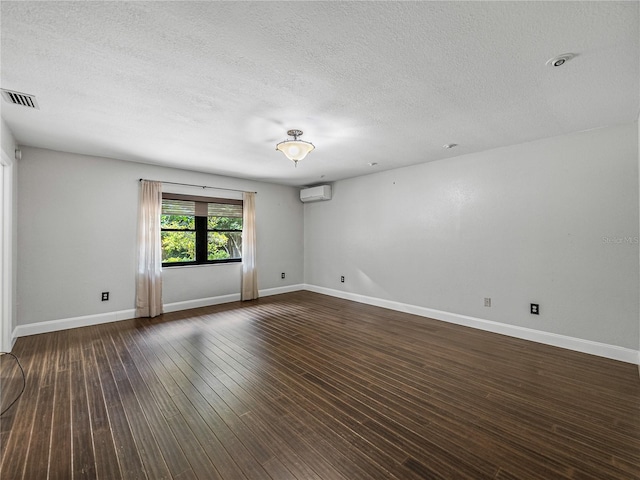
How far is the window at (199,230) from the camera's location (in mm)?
5102

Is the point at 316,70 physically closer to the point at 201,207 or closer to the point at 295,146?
the point at 295,146

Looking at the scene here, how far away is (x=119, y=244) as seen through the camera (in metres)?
4.50

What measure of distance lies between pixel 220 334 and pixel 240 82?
3.14m

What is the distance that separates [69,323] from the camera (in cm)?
405

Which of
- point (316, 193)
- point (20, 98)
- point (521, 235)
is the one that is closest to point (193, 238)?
point (316, 193)

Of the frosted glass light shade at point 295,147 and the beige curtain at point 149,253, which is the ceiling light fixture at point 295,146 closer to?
the frosted glass light shade at point 295,147

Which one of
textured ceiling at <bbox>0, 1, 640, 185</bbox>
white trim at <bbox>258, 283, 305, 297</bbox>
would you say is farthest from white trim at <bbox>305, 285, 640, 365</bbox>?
textured ceiling at <bbox>0, 1, 640, 185</bbox>

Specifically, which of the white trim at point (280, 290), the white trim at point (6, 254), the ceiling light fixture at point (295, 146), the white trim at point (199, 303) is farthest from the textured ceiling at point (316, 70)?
the white trim at point (280, 290)

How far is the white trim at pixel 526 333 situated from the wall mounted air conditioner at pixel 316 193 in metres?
2.48

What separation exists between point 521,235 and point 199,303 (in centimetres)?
545

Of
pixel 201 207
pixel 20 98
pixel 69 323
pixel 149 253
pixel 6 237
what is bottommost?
pixel 69 323

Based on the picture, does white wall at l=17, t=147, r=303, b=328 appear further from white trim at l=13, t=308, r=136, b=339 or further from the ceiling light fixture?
the ceiling light fixture

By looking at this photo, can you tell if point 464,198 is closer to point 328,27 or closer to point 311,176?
point 311,176

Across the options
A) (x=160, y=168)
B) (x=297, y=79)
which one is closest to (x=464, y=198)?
(x=297, y=79)
